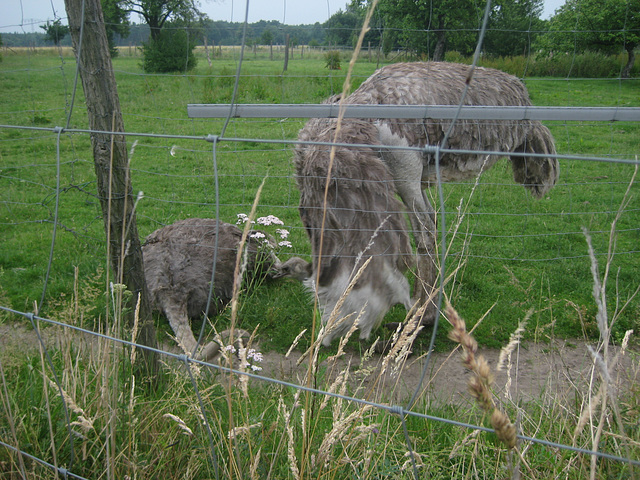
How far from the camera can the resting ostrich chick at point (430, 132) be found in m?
4.00

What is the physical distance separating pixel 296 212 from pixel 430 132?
10.0ft

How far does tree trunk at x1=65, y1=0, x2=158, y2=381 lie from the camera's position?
2.67 metres

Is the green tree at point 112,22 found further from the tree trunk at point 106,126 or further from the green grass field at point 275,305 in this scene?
the tree trunk at point 106,126

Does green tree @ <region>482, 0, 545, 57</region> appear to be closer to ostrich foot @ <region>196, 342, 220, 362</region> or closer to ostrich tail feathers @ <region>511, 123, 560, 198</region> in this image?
ostrich tail feathers @ <region>511, 123, 560, 198</region>

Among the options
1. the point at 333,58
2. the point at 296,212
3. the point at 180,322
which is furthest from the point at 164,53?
the point at 180,322

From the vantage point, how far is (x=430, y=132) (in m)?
4.07

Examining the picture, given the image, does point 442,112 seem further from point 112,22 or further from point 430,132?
point 112,22

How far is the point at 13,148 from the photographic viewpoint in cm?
918

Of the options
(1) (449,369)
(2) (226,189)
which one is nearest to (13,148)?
(2) (226,189)

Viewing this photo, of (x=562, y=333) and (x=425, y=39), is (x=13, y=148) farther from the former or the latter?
(x=562, y=333)

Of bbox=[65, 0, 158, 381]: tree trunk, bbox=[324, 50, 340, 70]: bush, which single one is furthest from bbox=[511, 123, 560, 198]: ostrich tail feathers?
bbox=[65, 0, 158, 381]: tree trunk

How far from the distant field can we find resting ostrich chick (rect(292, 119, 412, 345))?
0.31 m

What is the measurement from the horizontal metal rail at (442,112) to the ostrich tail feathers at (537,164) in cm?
141

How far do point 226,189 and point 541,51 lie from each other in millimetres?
4372
